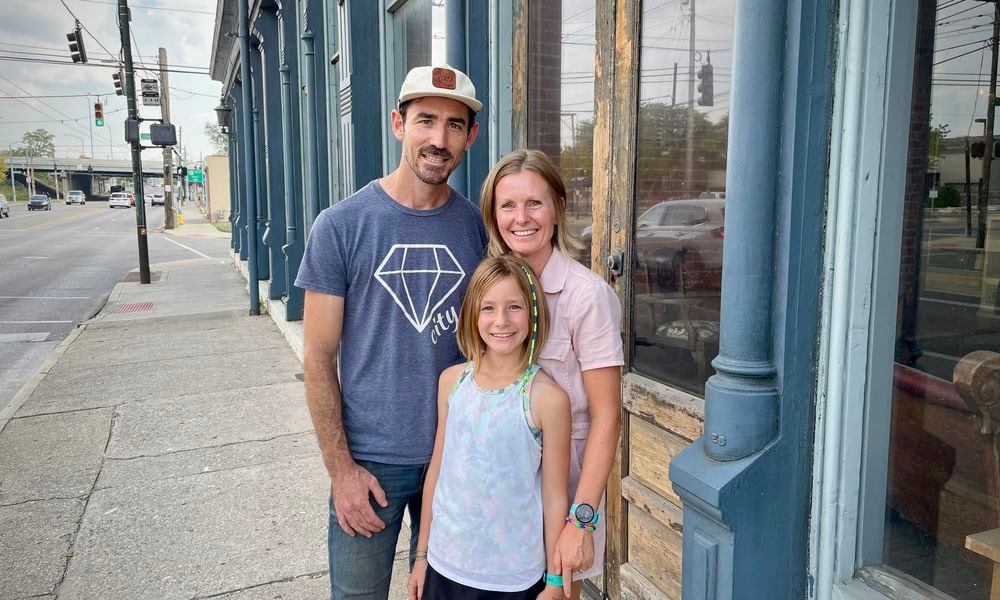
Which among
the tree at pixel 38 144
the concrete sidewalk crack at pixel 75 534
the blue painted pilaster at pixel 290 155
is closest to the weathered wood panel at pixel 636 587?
the concrete sidewalk crack at pixel 75 534

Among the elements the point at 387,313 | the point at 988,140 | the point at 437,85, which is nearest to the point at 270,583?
the point at 387,313

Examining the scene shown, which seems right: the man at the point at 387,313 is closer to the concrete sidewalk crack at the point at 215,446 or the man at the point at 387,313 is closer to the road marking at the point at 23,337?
the concrete sidewalk crack at the point at 215,446

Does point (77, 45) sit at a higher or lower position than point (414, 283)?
higher

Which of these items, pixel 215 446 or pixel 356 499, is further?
pixel 215 446

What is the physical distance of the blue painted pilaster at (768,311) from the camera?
1.62m

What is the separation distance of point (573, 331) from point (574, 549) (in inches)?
20.3

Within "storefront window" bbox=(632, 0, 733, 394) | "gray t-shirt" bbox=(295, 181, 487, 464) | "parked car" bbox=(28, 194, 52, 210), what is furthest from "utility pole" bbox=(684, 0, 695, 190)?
"parked car" bbox=(28, 194, 52, 210)

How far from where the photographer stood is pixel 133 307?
11086 millimetres

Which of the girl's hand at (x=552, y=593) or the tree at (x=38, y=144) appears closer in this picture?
the girl's hand at (x=552, y=593)

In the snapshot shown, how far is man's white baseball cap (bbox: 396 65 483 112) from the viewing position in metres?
2.01

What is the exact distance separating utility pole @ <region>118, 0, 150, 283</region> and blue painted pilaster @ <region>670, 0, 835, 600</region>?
13.9m

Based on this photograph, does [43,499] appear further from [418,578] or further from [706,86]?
[706,86]

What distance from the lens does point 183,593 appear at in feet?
10.5

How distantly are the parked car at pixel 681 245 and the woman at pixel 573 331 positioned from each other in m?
0.75
